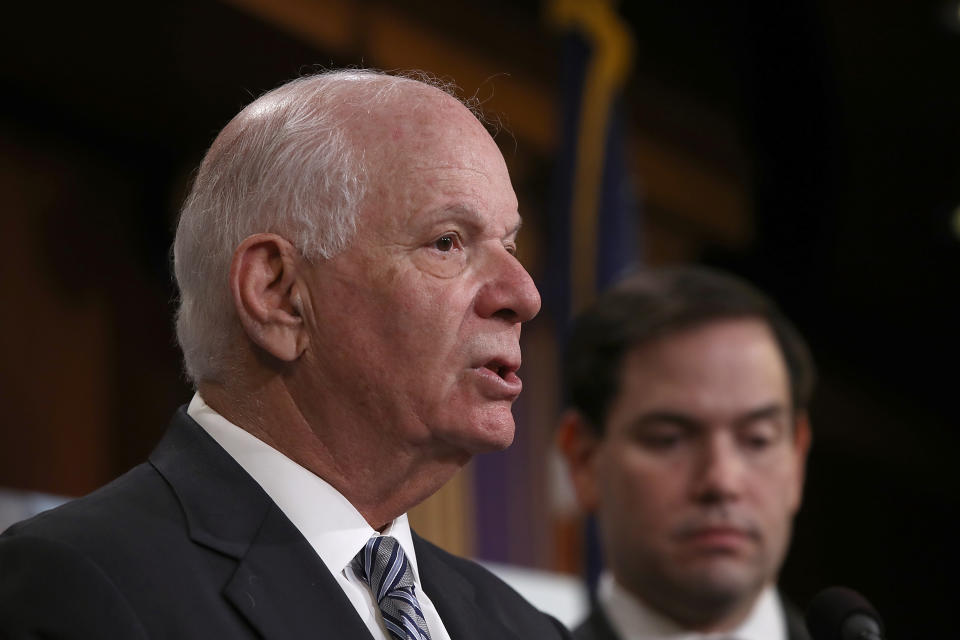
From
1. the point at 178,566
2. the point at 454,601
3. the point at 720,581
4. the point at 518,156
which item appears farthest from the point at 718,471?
the point at 518,156

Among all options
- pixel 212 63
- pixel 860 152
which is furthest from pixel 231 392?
pixel 860 152

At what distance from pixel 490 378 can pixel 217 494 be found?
359 mm

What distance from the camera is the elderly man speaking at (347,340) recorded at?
5.48ft

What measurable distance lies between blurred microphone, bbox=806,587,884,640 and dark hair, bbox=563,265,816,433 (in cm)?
119

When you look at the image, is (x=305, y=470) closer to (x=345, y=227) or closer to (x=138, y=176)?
(x=345, y=227)

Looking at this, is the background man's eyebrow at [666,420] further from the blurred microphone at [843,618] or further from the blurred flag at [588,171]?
the blurred flag at [588,171]

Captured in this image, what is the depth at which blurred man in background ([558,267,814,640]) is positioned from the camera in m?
2.83

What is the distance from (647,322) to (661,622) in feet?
2.17

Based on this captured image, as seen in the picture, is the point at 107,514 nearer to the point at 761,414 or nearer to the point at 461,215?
the point at 461,215

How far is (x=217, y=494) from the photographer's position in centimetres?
164

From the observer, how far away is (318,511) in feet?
5.52

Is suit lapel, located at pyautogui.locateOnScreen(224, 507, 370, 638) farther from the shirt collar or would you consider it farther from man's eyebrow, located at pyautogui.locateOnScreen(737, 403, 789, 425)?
man's eyebrow, located at pyautogui.locateOnScreen(737, 403, 789, 425)

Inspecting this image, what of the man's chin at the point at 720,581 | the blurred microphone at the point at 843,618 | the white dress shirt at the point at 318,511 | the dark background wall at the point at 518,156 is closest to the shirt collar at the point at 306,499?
the white dress shirt at the point at 318,511

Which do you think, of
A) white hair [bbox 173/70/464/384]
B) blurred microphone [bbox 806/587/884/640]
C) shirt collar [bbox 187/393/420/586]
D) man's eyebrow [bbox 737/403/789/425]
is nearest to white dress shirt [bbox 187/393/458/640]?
shirt collar [bbox 187/393/420/586]
